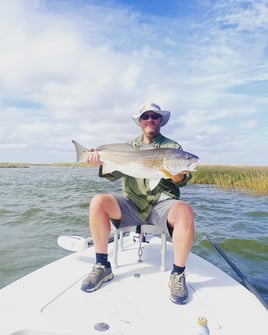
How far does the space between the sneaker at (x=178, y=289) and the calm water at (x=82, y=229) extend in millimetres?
2323

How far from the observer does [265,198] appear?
48.5 feet

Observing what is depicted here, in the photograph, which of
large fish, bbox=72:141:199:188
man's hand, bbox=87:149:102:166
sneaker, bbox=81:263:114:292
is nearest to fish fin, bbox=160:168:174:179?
large fish, bbox=72:141:199:188

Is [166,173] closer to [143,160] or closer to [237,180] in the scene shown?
[143,160]

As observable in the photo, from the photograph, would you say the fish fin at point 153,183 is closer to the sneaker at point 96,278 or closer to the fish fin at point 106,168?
the fish fin at point 106,168

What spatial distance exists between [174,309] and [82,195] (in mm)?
12994

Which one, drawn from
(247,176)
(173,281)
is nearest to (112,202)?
(173,281)

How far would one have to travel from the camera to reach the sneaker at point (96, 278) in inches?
122

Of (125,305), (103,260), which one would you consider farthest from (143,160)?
(125,305)

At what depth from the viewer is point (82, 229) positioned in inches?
356

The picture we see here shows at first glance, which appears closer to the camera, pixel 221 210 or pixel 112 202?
pixel 112 202

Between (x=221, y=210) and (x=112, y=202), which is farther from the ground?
(x=112, y=202)

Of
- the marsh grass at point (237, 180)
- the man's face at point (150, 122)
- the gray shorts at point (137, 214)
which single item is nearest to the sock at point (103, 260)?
the gray shorts at point (137, 214)

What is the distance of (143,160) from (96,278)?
1263mm

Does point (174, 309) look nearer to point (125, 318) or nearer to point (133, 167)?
point (125, 318)
